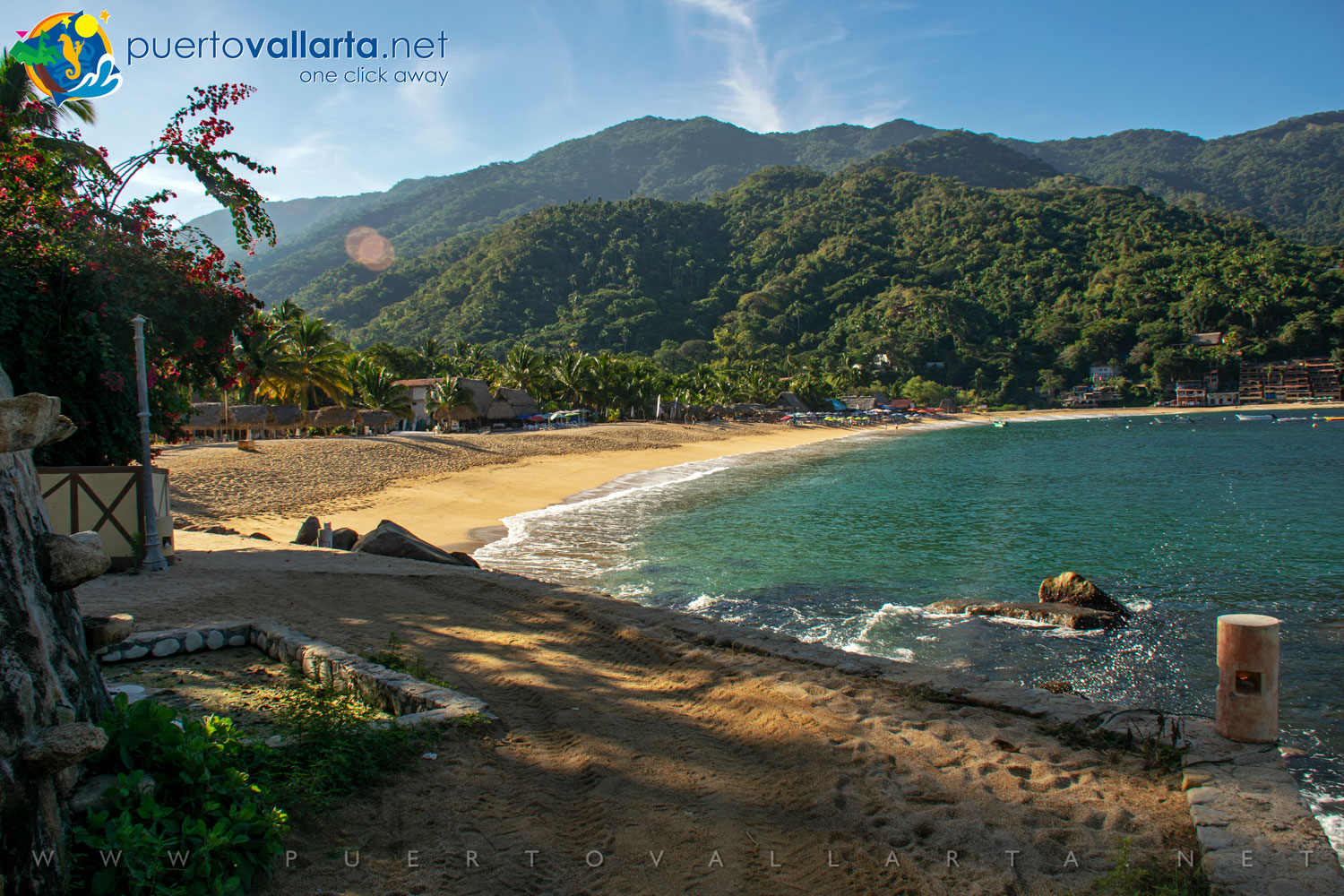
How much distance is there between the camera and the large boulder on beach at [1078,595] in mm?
10414

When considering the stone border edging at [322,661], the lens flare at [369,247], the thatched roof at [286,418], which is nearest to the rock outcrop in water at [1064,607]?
the stone border edging at [322,661]

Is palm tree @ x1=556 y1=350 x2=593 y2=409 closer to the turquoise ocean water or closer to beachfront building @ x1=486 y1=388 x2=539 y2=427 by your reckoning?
beachfront building @ x1=486 y1=388 x2=539 y2=427

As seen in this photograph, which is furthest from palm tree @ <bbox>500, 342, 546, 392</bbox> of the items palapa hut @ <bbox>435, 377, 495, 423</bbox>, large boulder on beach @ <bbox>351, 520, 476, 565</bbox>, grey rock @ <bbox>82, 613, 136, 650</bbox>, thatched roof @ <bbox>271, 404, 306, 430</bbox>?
grey rock @ <bbox>82, 613, 136, 650</bbox>

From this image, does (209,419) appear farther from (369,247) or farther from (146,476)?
(369,247)

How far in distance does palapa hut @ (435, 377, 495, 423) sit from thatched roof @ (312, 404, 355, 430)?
20.7 feet

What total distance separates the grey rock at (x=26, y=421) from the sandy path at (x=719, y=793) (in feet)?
7.15

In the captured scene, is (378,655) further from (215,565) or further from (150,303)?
(150,303)

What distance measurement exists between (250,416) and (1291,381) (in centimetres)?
12078

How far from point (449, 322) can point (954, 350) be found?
79171 mm

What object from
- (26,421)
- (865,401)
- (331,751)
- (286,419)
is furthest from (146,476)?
(865,401)

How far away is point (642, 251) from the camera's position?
449 feet

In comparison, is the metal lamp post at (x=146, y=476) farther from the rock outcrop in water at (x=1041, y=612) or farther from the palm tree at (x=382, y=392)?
the palm tree at (x=382, y=392)

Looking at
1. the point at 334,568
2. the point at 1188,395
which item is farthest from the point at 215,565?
the point at 1188,395

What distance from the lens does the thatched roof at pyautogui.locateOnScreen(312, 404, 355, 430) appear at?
39.9m
